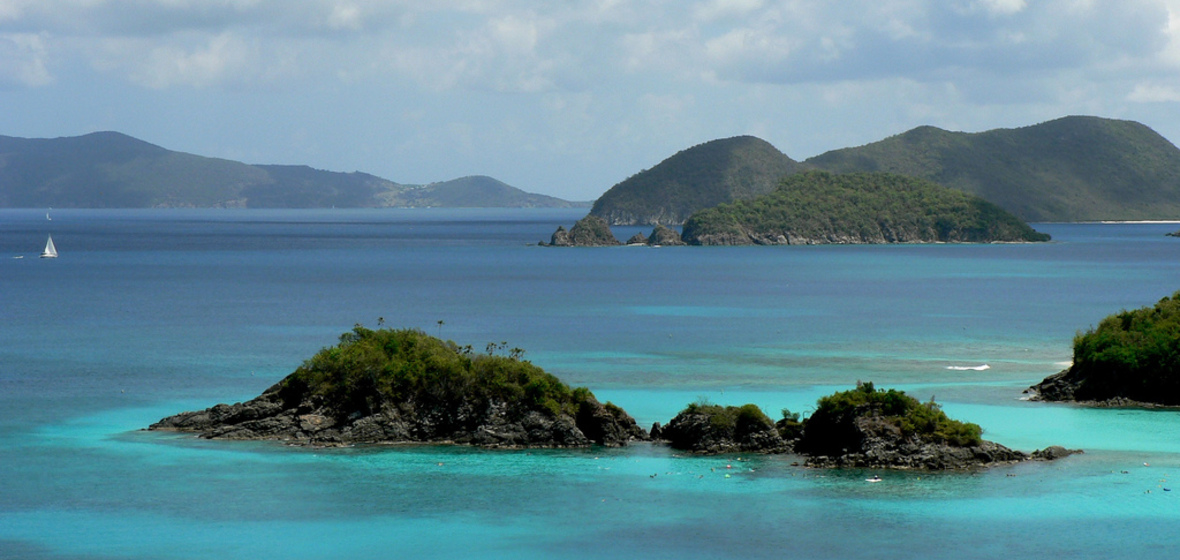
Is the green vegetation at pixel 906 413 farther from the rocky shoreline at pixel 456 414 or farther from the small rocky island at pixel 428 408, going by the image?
the small rocky island at pixel 428 408

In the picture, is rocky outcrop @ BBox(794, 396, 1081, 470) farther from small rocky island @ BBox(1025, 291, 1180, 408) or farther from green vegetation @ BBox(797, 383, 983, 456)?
small rocky island @ BBox(1025, 291, 1180, 408)

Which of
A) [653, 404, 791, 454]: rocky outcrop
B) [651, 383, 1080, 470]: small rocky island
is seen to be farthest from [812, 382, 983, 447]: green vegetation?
[653, 404, 791, 454]: rocky outcrop

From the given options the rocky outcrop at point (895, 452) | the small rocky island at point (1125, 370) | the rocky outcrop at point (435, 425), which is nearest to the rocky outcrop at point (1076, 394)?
the small rocky island at point (1125, 370)

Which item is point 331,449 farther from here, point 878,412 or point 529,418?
point 878,412

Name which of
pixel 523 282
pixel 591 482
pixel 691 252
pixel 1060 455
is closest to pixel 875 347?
pixel 1060 455

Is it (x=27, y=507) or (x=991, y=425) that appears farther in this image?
(x=991, y=425)
